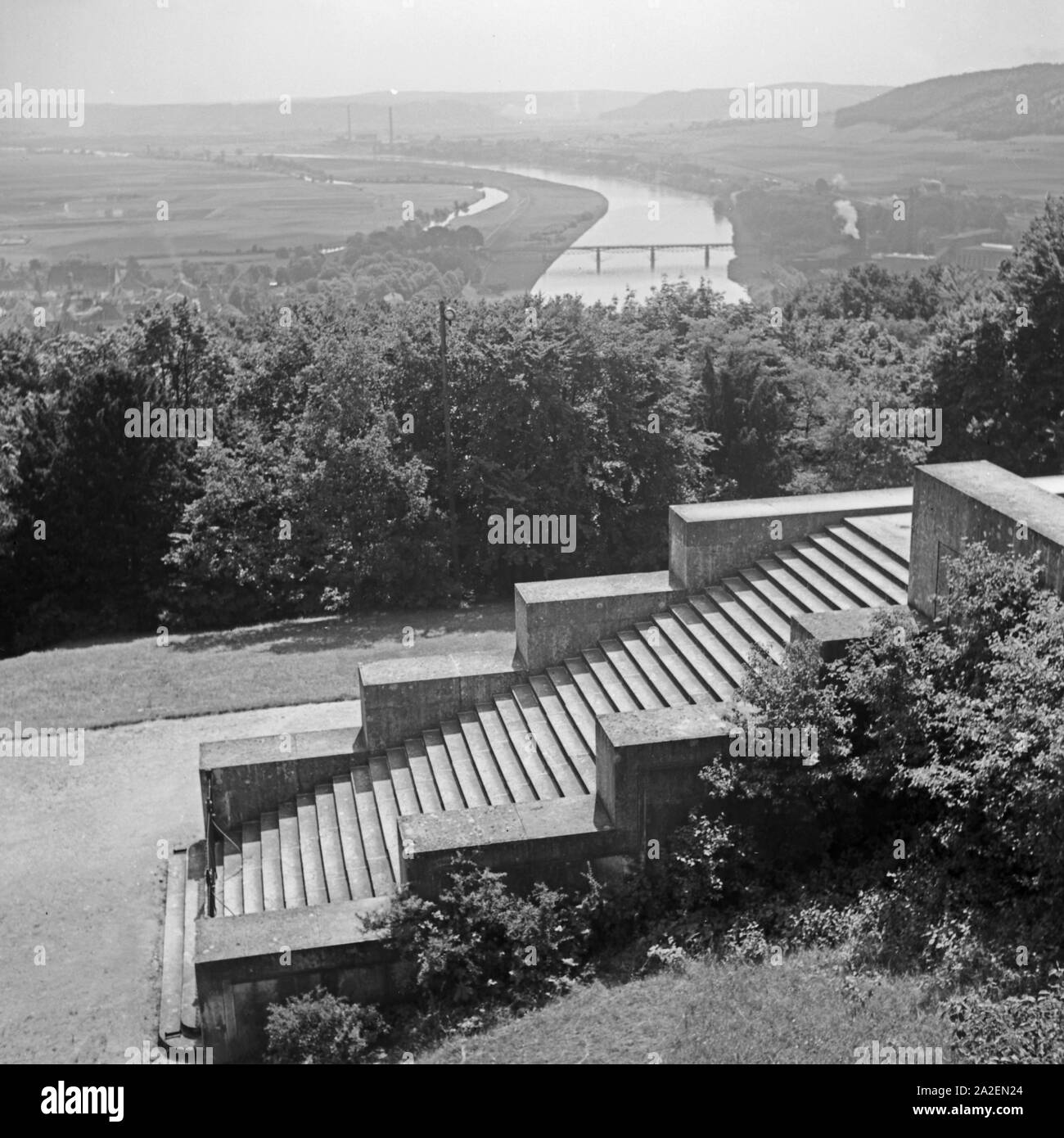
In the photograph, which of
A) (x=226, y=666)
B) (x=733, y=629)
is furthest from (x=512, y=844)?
(x=226, y=666)

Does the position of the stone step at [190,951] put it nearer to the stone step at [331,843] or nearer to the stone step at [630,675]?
the stone step at [331,843]

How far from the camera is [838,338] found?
39.8 metres

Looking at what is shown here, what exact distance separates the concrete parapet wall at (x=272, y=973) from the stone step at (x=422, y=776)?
7.48ft

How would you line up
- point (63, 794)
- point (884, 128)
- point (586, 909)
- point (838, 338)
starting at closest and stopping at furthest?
point (586, 909) < point (63, 794) < point (838, 338) < point (884, 128)

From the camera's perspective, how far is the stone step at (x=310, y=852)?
42.8 ft

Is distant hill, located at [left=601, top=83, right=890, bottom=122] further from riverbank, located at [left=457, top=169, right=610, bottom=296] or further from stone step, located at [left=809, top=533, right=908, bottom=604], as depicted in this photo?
stone step, located at [left=809, top=533, right=908, bottom=604]

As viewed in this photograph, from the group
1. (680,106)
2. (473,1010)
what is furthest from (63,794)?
(680,106)

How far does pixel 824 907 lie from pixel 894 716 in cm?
173

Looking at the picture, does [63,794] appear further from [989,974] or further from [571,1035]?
[989,974]

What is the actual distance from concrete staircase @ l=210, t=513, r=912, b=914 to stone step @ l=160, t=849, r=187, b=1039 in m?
0.20

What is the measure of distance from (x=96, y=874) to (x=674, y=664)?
22.1ft

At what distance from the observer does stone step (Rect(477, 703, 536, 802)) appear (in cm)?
1351
